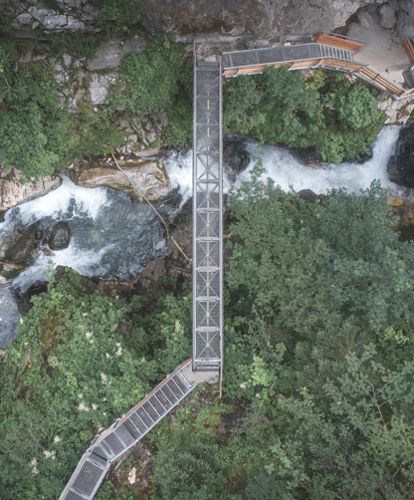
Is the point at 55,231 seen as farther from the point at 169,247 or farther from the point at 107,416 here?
the point at 107,416

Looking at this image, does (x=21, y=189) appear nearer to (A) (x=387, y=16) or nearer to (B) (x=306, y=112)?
(B) (x=306, y=112)

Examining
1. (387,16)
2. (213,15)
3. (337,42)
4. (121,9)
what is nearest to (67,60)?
(121,9)

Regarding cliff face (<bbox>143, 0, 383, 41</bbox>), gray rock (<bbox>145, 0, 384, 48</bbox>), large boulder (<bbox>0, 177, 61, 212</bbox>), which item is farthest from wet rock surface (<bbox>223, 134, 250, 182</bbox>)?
large boulder (<bbox>0, 177, 61, 212</bbox>)

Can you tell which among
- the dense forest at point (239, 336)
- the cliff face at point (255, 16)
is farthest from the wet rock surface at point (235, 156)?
the cliff face at point (255, 16)

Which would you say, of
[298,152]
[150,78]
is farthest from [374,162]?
[150,78]

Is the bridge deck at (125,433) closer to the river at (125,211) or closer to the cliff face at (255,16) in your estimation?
the river at (125,211)

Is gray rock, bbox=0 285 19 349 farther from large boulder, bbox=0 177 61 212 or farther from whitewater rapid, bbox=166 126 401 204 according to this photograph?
whitewater rapid, bbox=166 126 401 204

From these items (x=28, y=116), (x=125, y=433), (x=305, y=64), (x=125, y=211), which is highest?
(x=305, y=64)
